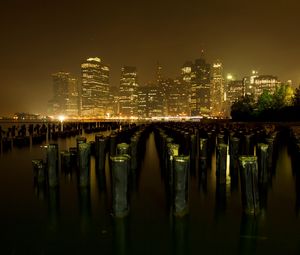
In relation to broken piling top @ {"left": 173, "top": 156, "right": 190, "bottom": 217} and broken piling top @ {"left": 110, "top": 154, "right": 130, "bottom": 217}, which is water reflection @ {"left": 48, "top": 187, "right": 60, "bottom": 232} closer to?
broken piling top @ {"left": 110, "top": 154, "right": 130, "bottom": 217}

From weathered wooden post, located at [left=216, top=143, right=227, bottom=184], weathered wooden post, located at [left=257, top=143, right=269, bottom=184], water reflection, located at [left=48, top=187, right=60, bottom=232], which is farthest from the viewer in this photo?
weathered wooden post, located at [left=216, top=143, right=227, bottom=184]

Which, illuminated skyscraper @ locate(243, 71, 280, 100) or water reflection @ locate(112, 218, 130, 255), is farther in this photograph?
illuminated skyscraper @ locate(243, 71, 280, 100)

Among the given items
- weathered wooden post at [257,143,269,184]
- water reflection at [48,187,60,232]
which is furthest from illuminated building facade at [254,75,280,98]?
water reflection at [48,187,60,232]

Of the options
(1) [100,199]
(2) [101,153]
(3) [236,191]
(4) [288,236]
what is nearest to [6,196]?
(1) [100,199]

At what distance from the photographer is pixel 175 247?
5.38 m

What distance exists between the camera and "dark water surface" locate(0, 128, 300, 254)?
536 centimetres

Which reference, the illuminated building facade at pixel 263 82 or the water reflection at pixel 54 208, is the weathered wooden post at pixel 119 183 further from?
the illuminated building facade at pixel 263 82

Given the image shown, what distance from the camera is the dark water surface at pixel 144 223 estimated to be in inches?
211

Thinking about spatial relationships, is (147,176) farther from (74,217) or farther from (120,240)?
(120,240)

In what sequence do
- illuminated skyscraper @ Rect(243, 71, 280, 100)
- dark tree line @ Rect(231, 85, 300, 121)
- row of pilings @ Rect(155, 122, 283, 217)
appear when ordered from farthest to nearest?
illuminated skyscraper @ Rect(243, 71, 280, 100)
dark tree line @ Rect(231, 85, 300, 121)
row of pilings @ Rect(155, 122, 283, 217)

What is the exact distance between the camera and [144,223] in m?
6.32

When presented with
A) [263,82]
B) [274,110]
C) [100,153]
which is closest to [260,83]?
[263,82]

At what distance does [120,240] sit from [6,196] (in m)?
4.37

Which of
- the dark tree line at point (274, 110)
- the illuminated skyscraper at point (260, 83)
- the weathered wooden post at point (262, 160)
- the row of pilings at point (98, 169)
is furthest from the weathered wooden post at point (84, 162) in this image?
the illuminated skyscraper at point (260, 83)
